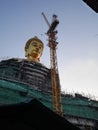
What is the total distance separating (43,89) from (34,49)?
35.1 feet

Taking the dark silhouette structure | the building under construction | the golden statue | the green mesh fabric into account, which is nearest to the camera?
the dark silhouette structure

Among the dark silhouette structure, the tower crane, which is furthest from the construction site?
the dark silhouette structure

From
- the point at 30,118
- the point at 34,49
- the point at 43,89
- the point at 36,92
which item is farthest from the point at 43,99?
the point at 30,118

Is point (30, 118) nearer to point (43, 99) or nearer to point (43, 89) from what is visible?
point (43, 99)

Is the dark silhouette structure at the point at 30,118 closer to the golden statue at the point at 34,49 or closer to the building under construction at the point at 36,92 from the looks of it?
the building under construction at the point at 36,92

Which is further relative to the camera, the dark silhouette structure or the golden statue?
the golden statue

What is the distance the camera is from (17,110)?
181 inches

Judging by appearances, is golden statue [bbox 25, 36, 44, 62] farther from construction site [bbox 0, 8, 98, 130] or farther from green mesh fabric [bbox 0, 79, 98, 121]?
green mesh fabric [bbox 0, 79, 98, 121]

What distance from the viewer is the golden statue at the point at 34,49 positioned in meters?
46.6

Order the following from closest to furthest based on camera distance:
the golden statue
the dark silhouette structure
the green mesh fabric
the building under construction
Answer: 1. the dark silhouette structure
2. the green mesh fabric
3. the building under construction
4. the golden statue

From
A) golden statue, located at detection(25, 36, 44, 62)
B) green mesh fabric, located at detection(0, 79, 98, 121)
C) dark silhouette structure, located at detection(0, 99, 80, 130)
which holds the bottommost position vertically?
dark silhouette structure, located at detection(0, 99, 80, 130)

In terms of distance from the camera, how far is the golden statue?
153ft

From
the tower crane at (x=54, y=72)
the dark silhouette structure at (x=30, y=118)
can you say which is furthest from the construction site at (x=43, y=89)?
the dark silhouette structure at (x=30, y=118)

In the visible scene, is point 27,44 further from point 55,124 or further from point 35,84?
point 55,124
